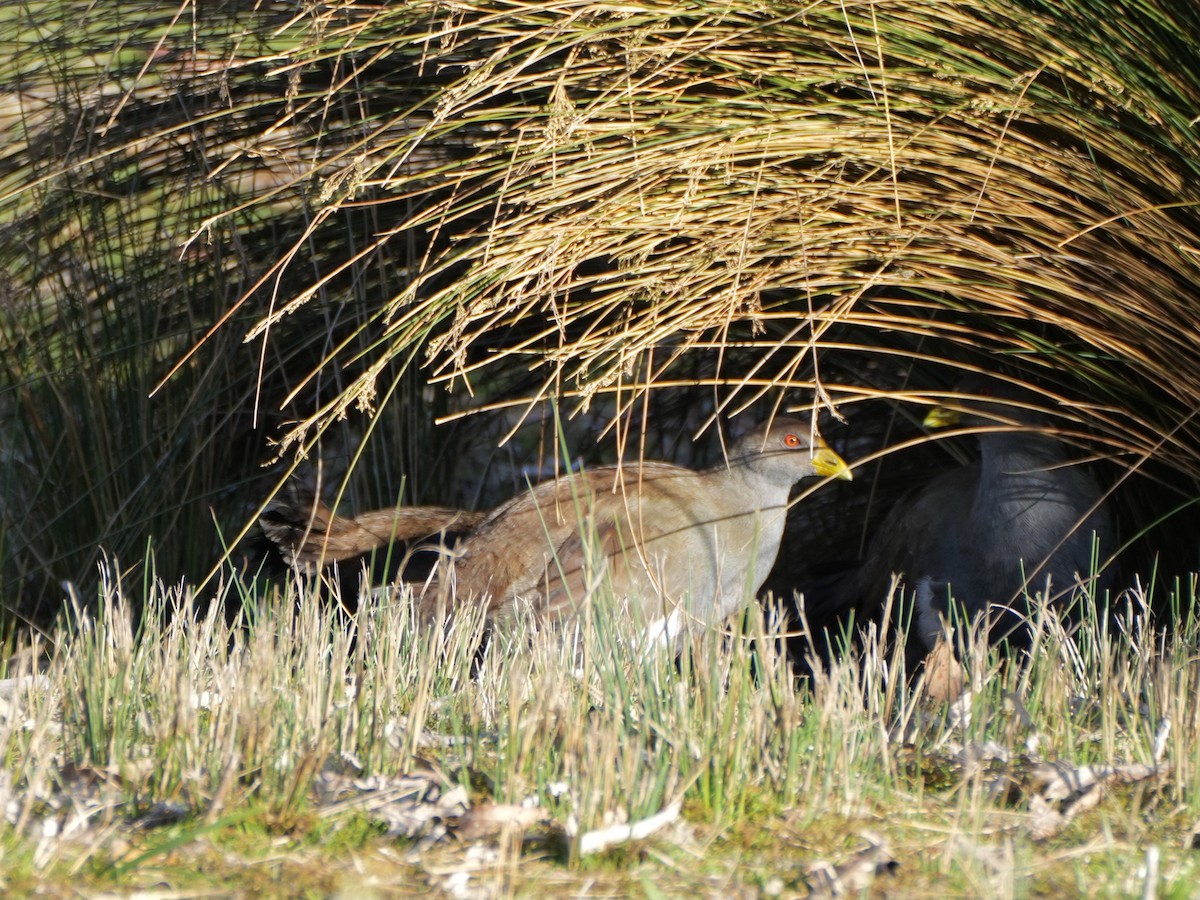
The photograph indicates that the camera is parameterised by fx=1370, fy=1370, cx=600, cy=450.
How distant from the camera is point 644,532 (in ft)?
14.4

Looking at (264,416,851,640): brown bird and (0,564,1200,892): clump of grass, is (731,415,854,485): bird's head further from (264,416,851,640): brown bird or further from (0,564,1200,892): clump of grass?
(0,564,1200,892): clump of grass

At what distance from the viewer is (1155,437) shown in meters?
3.81

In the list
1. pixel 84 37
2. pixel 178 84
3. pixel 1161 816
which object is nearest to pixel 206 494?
pixel 178 84

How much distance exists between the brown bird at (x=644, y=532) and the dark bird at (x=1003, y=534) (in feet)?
1.41

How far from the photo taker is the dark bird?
4.24m

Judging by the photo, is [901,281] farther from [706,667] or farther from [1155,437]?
[706,667]

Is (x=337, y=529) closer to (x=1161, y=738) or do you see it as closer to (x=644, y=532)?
(x=644, y=532)

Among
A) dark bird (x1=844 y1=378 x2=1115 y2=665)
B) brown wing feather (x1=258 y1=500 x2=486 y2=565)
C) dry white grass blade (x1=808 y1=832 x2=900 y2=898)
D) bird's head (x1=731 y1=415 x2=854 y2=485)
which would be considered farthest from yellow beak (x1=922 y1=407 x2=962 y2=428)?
dry white grass blade (x1=808 y1=832 x2=900 y2=898)

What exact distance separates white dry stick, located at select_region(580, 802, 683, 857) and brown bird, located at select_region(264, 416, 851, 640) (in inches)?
89.6

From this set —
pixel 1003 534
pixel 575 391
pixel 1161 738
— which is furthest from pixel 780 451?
pixel 1161 738

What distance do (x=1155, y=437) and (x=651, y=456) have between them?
214cm

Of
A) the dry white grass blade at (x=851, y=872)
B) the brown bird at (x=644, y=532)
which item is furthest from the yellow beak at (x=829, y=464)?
the dry white grass blade at (x=851, y=872)

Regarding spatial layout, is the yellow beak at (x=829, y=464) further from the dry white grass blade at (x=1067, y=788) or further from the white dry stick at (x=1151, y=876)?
the white dry stick at (x=1151, y=876)

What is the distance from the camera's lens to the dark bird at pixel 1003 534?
4.24m
